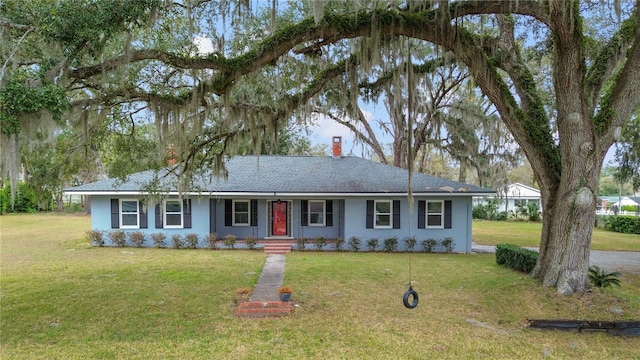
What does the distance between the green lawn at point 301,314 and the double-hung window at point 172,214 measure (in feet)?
12.3

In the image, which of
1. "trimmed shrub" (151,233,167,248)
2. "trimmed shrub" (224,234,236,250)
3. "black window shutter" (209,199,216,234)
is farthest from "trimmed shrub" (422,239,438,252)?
"trimmed shrub" (151,233,167,248)

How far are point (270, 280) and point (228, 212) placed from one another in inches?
266

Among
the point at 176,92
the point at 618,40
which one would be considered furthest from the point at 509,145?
the point at 176,92

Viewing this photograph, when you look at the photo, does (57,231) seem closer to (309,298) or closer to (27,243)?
(27,243)

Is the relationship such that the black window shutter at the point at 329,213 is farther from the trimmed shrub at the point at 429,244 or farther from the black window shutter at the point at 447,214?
the black window shutter at the point at 447,214

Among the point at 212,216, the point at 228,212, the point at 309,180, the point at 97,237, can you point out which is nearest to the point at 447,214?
the point at 309,180

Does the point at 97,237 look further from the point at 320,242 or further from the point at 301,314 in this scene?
the point at 301,314

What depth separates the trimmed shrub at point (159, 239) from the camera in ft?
47.0

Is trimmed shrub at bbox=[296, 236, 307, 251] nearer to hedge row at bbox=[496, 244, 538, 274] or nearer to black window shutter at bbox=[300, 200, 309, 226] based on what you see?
black window shutter at bbox=[300, 200, 309, 226]

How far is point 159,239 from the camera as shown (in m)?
14.3

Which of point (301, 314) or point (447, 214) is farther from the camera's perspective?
point (447, 214)

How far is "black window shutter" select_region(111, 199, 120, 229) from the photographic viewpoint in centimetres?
1449

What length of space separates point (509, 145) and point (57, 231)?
23.0 meters

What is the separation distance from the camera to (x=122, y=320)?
20.5 feet
